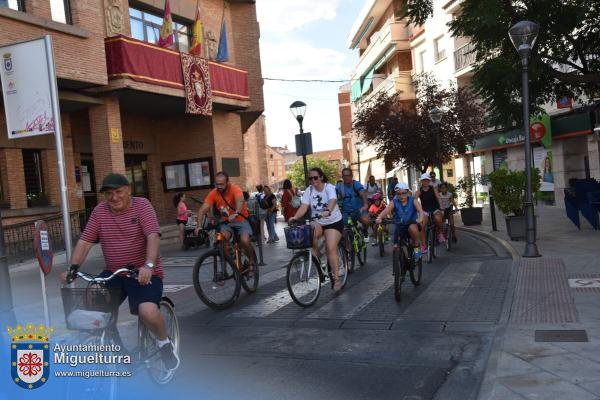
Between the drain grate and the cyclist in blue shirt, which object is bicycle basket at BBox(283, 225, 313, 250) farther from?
the cyclist in blue shirt

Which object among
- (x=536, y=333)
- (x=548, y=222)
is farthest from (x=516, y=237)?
(x=536, y=333)

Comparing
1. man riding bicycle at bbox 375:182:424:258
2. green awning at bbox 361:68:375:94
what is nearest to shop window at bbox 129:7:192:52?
man riding bicycle at bbox 375:182:424:258

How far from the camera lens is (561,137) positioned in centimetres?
2233

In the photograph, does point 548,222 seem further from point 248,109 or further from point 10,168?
point 10,168

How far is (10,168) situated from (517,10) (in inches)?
525

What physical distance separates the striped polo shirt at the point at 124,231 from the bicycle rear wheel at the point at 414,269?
442cm

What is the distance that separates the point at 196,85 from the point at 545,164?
1494 centimetres

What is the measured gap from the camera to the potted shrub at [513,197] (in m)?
12.6

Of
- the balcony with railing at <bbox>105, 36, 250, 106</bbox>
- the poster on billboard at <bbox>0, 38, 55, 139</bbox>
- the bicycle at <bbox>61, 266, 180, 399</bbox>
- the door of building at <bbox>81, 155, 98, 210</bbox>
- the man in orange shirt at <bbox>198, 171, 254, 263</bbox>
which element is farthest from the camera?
the door of building at <bbox>81, 155, 98, 210</bbox>

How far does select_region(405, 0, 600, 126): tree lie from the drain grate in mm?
7849

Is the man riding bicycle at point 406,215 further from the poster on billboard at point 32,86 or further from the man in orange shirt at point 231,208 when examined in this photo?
the poster on billboard at point 32,86

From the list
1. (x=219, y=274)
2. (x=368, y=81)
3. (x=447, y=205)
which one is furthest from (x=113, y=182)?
(x=368, y=81)

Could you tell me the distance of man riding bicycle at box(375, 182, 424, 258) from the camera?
8.12 metres

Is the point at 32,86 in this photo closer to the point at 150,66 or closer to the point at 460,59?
the point at 150,66
